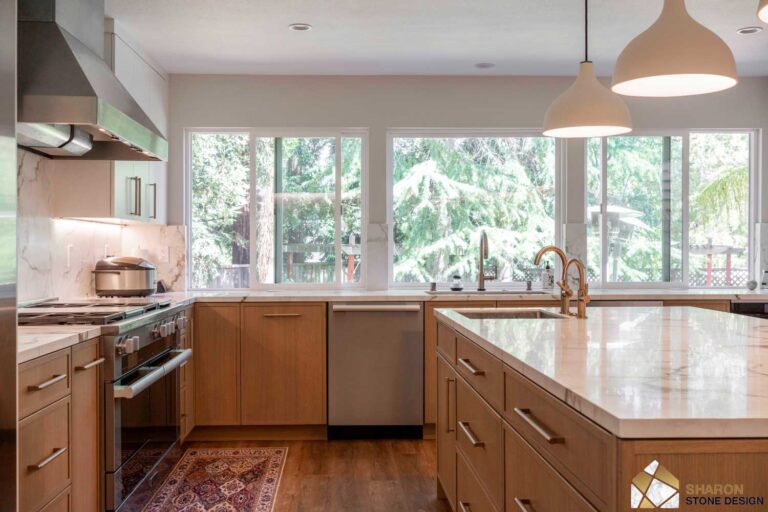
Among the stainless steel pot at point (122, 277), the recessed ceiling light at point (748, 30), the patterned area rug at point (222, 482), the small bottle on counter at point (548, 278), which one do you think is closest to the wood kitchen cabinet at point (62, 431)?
the patterned area rug at point (222, 482)

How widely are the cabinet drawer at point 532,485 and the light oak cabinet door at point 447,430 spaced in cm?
86

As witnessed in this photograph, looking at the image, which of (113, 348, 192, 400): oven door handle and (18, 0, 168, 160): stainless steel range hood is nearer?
(18, 0, 168, 160): stainless steel range hood

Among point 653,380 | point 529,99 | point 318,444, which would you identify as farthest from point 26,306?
point 529,99

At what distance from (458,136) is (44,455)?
3.50 m

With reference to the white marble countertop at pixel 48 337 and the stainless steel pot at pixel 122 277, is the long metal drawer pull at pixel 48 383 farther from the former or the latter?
the stainless steel pot at pixel 122 277

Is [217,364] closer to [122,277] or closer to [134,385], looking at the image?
[122,277]

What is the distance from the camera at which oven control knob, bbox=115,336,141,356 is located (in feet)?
8.56

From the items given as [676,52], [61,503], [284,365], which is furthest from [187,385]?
[676,52]

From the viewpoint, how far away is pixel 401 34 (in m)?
3.78

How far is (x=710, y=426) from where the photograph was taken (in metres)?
1.06

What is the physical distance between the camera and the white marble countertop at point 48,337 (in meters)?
1.98

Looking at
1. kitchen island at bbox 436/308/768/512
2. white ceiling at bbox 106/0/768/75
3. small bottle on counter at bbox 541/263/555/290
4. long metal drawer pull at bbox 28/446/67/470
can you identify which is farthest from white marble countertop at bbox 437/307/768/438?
small bottle on counter at bbox 541/263/555/290

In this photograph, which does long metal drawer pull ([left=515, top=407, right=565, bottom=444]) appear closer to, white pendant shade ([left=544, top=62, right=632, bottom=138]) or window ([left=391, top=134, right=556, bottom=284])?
white pendant shade ([left=544, top=62, right=632, bottom=138])

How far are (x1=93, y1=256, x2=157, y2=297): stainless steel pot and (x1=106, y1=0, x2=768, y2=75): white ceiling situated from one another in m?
1.28
